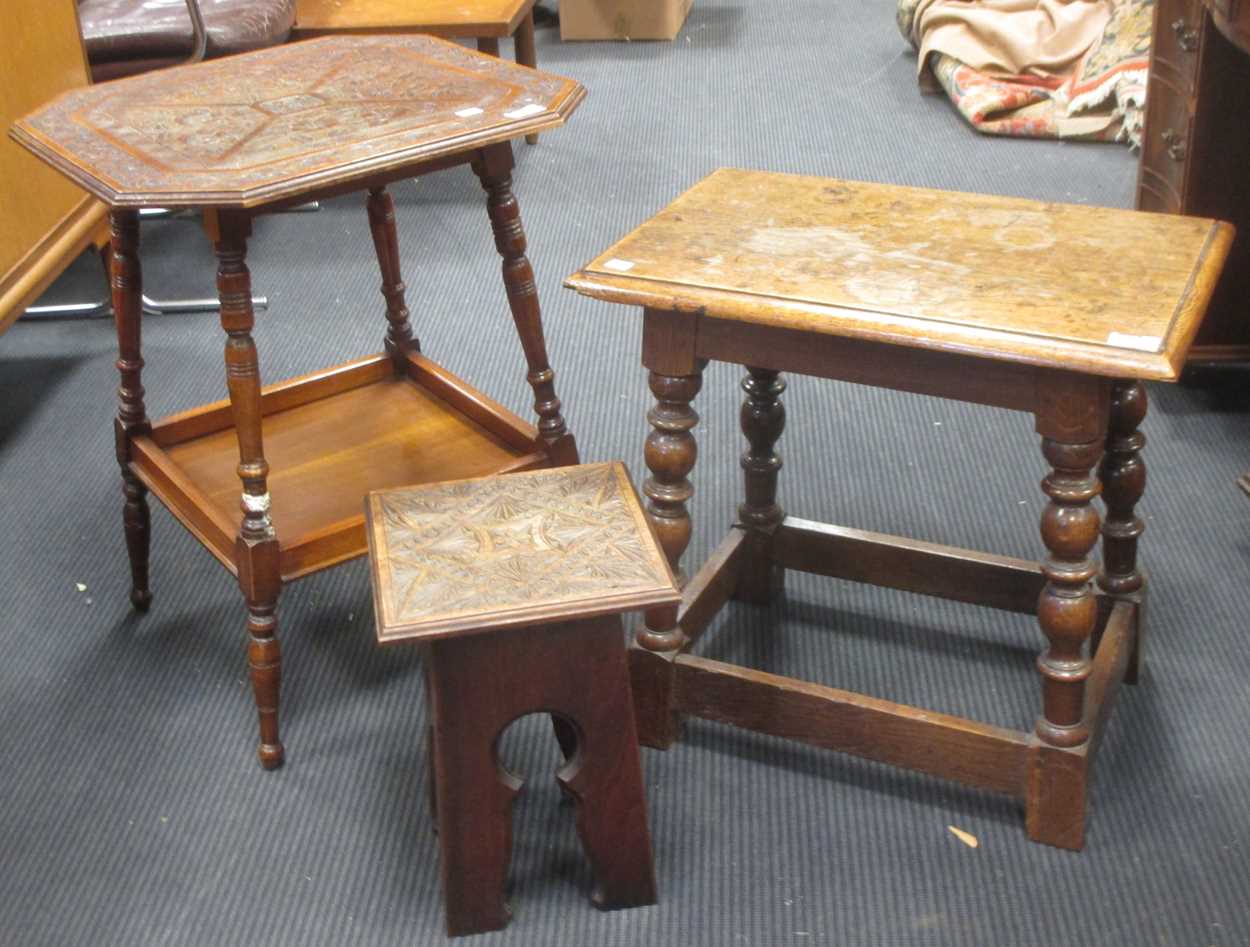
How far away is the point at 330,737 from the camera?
6.90ft

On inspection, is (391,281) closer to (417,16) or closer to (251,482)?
(251,482)

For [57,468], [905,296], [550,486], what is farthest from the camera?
[57,468]

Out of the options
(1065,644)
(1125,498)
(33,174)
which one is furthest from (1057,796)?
(33,174)

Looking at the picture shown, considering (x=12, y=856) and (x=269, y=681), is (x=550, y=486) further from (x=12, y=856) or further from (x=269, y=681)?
(x=12, y=856)

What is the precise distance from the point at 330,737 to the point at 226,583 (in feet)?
1.57

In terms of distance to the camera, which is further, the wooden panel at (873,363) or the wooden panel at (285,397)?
the wooden panel at (285,397)

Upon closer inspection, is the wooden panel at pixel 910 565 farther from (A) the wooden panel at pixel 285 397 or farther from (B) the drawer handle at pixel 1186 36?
(B) the drawer handle at pixel 1186 36

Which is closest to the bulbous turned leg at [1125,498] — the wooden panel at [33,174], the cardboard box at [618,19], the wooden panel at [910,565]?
the wooden panel at [910,565]

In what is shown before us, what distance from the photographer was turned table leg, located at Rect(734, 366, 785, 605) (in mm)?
2174

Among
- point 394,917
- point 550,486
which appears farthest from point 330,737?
point 550,486

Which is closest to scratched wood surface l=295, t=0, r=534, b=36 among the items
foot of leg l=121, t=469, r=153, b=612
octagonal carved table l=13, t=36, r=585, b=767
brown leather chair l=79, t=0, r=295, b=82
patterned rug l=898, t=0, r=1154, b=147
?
brown leather chair l=79, t=0, r=295, b=82

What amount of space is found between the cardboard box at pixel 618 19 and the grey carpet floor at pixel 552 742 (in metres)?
2.30

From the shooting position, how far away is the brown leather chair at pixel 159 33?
11.5ft

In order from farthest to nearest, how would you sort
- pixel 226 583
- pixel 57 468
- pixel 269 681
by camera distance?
1. pixel 57 468
2. pixel 226 583
3. pixel 269 681
